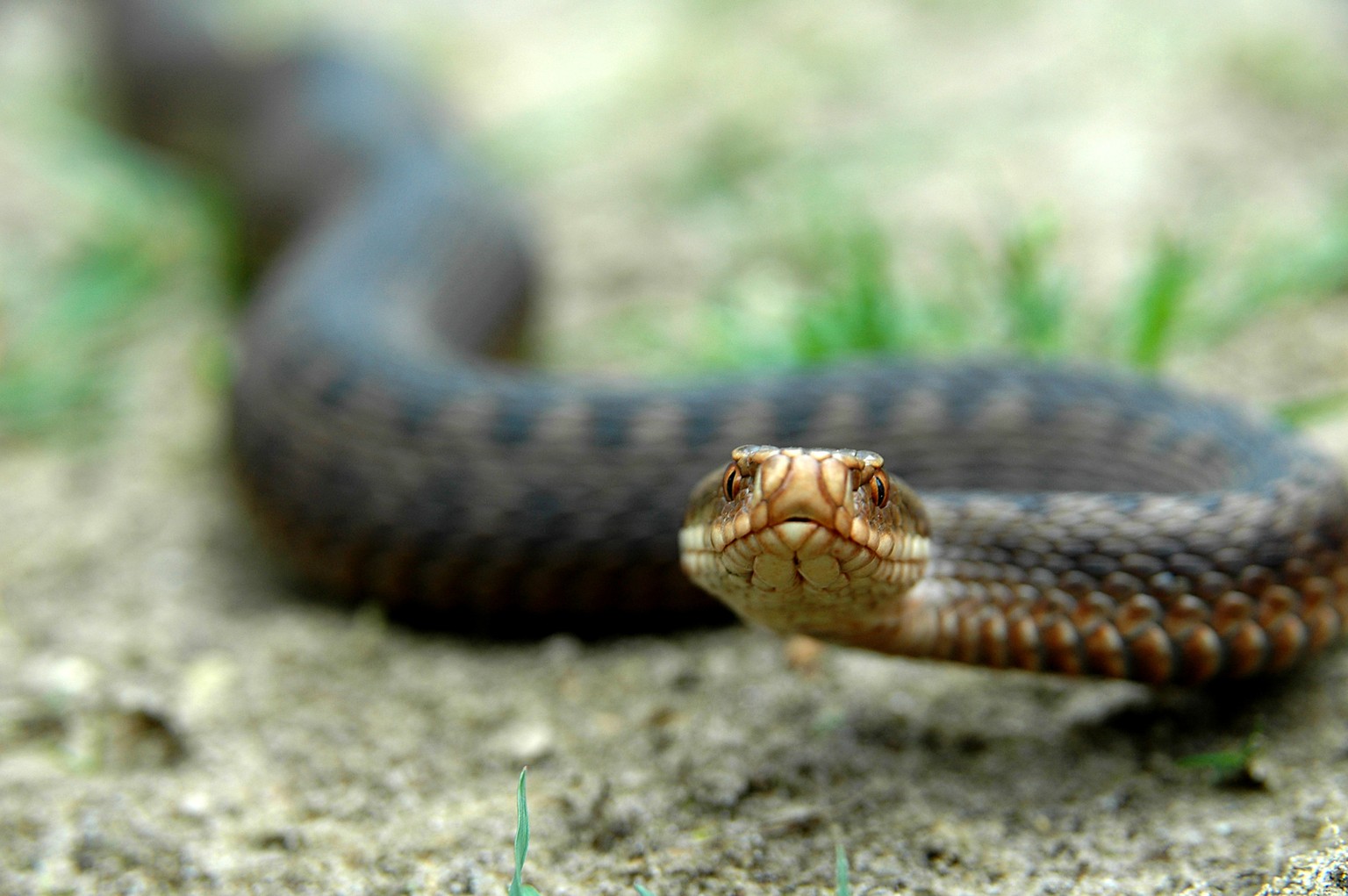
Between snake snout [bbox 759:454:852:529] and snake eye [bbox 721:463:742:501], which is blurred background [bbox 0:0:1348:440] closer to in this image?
snake eye [bbox 721:463:742:501]

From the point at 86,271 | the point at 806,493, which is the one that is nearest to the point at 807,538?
the point at 806,493

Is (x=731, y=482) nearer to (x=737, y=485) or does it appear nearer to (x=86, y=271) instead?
(x=737, y=485)

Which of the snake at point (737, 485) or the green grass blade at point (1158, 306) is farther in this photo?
the green grass blade at point (1158, 306)

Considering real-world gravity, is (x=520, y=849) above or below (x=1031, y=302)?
below

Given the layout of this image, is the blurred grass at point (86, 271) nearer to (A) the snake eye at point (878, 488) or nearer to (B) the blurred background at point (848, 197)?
(B) the blurred background at point (848, 197)

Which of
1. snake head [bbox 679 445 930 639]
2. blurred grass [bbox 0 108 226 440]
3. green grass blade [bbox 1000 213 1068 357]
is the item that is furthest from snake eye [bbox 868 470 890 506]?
blurred grass [bbox 0 108 226 440]

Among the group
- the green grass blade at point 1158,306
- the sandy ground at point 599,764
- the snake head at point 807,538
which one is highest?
the green grass blade at point 1158,306

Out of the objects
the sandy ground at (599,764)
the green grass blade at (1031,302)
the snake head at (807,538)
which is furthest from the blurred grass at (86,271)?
the snake head at (807,538)
